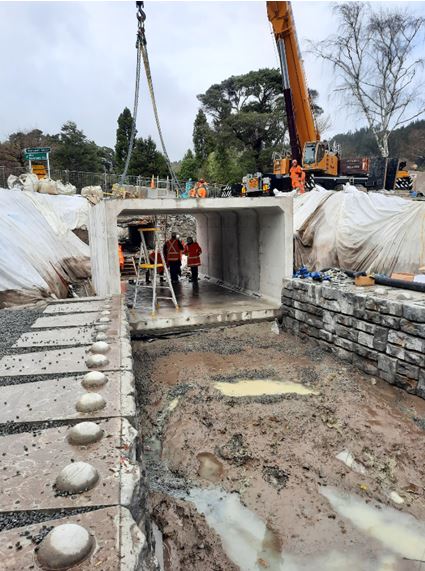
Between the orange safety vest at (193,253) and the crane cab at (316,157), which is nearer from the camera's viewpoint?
the orange safety vest at (193,253)

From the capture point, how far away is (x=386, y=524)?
3650mm

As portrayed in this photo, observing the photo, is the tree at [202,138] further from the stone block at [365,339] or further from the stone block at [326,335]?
the stone block at [365,339]

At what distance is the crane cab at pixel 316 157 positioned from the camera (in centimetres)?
1703

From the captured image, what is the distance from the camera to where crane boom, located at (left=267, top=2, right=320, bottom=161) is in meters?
15.1

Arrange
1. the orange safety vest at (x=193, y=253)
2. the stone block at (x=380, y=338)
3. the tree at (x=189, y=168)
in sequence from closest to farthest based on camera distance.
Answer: the stone block at (x=380, y=338)
the orange safety vest at (x=193, y=253)
the tree at (x=189, y=168)

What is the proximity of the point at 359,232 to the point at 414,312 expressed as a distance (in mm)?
3941

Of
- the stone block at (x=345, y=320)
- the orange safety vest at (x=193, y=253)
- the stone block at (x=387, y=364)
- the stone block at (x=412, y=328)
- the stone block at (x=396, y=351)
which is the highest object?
the orange safety vest at (x=193, y=253)

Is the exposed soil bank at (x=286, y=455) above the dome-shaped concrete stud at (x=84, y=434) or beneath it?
beneath

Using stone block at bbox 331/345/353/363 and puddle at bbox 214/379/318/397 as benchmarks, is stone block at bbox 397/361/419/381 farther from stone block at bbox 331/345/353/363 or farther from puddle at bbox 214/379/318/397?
puddle at bbox 214/379/318/397

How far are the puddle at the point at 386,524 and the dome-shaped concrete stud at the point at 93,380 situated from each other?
2.39 metres

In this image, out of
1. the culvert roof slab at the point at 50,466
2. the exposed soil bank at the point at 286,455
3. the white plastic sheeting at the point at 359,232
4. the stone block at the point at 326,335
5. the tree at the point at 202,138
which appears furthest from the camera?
the tree at the point at 202,138

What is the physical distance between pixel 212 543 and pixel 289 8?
56.1ft

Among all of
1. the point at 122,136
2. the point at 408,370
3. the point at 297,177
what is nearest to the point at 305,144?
the point at 297,177

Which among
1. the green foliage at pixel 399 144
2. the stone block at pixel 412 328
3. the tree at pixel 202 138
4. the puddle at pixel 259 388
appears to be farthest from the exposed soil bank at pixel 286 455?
the green foliage at pixel 399 144
